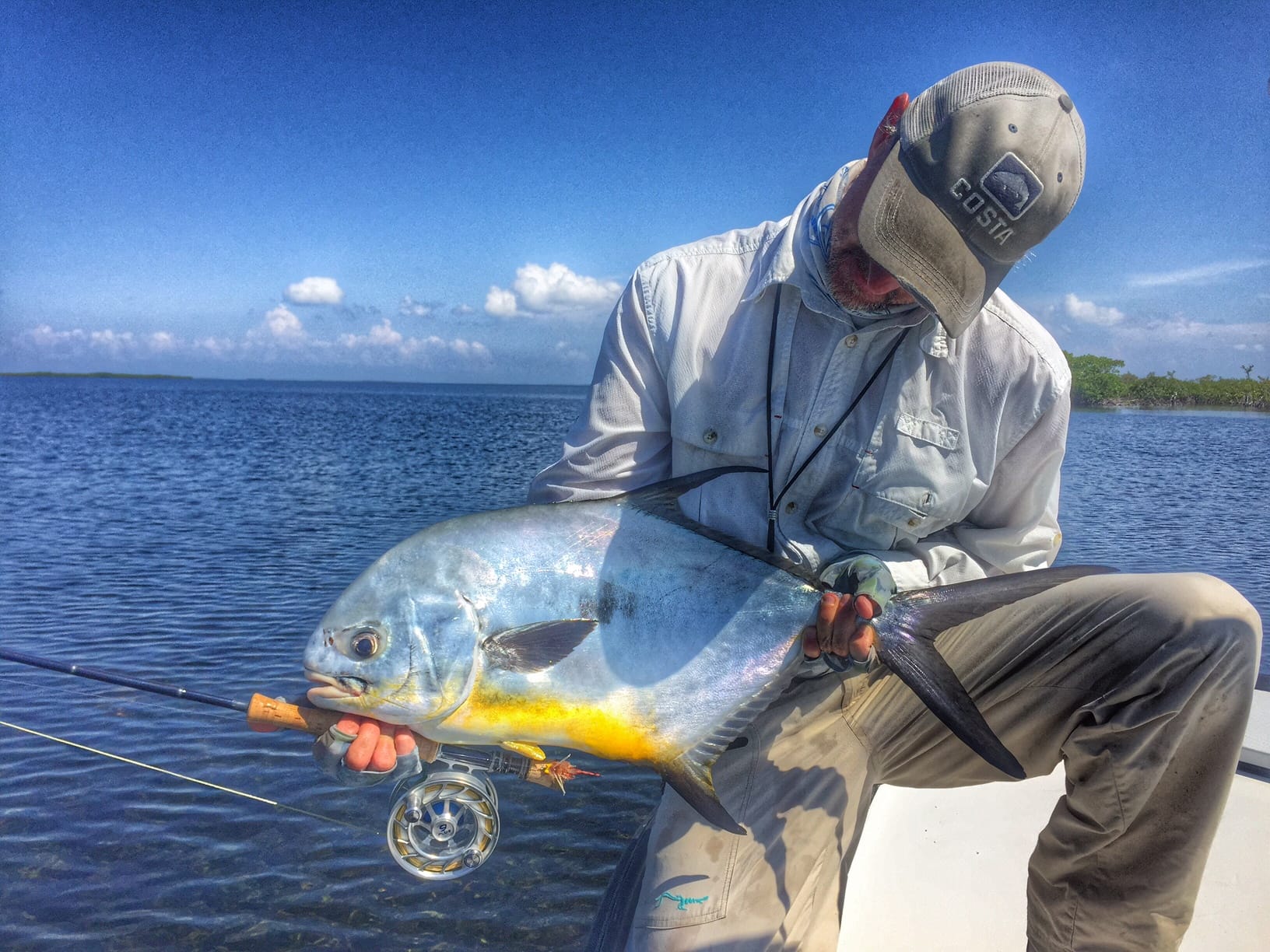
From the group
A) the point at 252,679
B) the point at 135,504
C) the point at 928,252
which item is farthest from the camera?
the point at 135,504

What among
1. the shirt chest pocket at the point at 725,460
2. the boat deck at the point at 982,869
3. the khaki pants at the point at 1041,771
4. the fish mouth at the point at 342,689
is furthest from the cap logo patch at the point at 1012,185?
the boat deck at the point at 982,869

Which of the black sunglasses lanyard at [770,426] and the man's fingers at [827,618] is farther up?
the black sunglasses lanyard at [770,426]

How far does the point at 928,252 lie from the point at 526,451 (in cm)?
2701

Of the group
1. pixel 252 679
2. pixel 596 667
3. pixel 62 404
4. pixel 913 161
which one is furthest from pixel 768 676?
pixel 62 404

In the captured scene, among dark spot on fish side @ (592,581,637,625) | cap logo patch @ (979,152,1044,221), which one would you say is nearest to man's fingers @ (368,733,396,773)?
dark spot on fish side @ (592,581,637,625)

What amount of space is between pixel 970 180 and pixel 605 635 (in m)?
1.45

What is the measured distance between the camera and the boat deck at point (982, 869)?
2723mm

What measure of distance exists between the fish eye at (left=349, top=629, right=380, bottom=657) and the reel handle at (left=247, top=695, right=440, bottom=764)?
19 cm

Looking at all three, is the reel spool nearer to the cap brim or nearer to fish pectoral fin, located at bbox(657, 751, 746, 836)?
fish pectoral fin, located at bbox(657, 751, 746, 836)

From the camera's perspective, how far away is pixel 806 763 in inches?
101

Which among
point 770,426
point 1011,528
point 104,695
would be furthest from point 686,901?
point 104,695

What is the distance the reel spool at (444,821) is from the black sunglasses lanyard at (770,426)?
1273mm

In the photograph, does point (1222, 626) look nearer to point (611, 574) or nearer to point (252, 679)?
point (611, 574)

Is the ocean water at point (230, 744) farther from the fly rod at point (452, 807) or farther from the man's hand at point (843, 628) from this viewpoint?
the man's hand at point (843, 628)
